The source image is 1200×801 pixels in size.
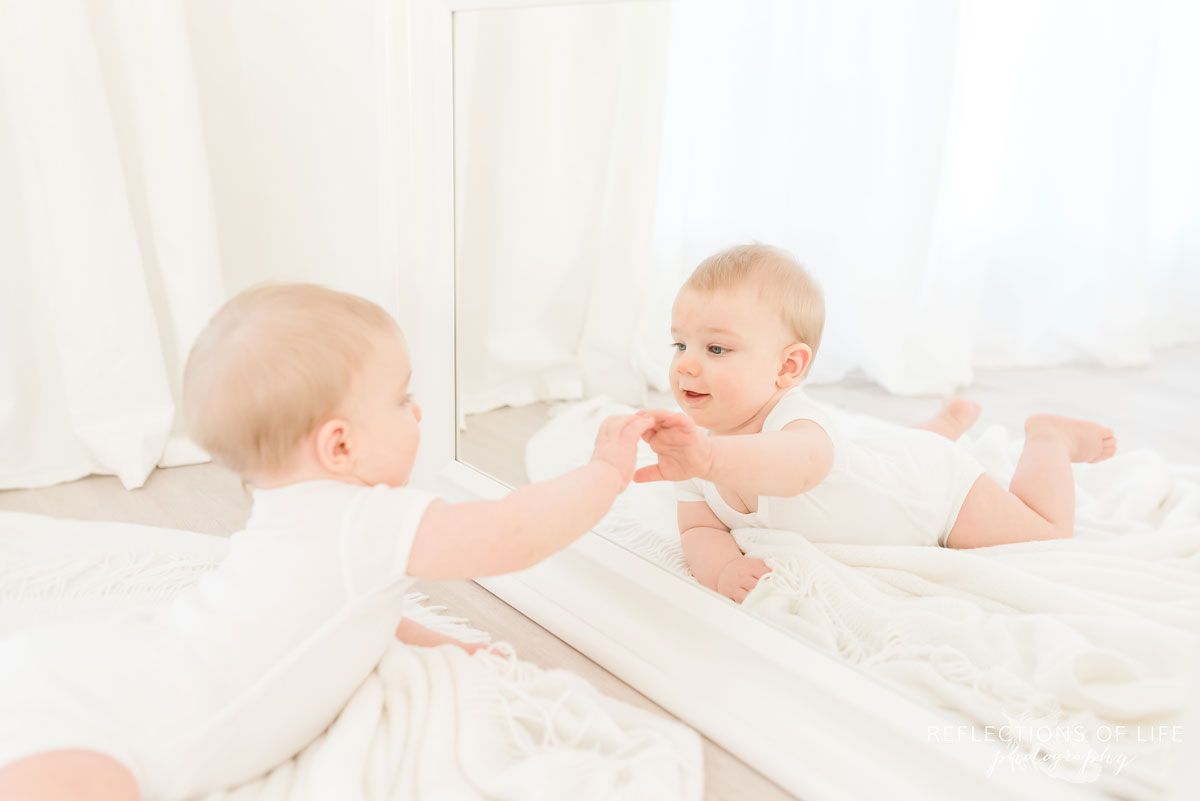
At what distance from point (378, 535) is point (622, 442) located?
27cm

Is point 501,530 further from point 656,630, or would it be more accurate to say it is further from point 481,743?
point 656,630

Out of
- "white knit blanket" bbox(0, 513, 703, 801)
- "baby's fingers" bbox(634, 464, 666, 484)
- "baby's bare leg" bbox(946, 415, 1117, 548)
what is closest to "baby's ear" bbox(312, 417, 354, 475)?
A: "white knit blanket" bbox(0, 513, 703, 801)

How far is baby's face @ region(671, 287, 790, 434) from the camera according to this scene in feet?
3.66

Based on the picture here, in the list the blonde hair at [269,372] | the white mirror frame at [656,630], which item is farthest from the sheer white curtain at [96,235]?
the blonde hair at [269,372]

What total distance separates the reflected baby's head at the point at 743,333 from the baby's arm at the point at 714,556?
144 mm

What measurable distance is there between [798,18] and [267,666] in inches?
44.9

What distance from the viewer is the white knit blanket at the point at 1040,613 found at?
78cm

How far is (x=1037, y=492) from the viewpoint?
4.06 feet

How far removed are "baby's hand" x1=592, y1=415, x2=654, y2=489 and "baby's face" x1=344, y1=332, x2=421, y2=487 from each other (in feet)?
0.64

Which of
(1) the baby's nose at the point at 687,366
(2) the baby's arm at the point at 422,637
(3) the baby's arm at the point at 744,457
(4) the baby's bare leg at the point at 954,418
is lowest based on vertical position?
(2) the baby's arm at the point at 422,637

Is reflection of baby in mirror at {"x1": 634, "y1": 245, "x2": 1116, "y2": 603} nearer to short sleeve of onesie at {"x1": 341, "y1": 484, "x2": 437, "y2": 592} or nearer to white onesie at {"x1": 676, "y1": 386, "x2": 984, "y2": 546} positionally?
white onesie at {"x1": 676, "y1": 386, "x2": 984, "y2": 546}

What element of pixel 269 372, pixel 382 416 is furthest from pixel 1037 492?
pixel 269 372

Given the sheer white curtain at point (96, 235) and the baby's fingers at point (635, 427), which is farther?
the sheer white curtain at point (96, 235)

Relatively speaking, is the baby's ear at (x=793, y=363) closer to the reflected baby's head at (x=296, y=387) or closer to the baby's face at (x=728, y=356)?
the baby's face at (x=728, y=356)
